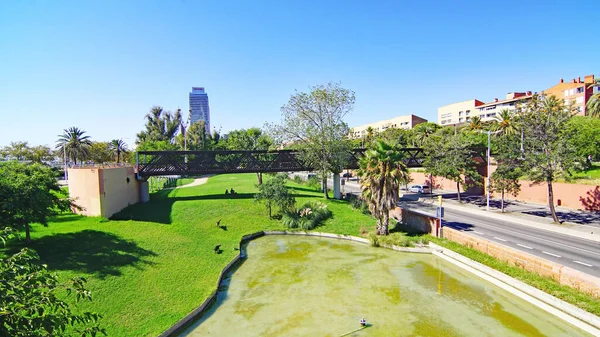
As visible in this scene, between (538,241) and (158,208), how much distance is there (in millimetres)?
34401

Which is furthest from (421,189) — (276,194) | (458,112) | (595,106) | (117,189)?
(458,112)

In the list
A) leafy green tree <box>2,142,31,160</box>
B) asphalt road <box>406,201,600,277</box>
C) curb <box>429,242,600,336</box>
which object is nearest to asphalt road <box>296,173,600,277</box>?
asphalt road <box>406,201,600,277</box>

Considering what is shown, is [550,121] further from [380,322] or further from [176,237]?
[176,237]

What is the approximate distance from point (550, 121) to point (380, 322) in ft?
89.4

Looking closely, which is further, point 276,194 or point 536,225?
point 276,194

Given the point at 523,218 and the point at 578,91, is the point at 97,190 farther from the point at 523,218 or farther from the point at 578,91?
the point at 578,91

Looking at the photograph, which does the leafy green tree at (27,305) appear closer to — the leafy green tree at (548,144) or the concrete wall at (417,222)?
the concrete wall at (417,222)

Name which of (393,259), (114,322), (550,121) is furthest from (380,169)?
(114,322)

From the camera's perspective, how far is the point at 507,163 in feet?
108

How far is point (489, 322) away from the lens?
1452cm

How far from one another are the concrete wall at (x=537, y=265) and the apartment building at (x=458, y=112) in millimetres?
95781

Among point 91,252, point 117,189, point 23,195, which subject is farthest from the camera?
point 117,189

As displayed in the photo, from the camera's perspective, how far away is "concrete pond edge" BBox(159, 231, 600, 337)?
13727 mm

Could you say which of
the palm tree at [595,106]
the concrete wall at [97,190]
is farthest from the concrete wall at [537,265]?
the palm tree at [595,106]
